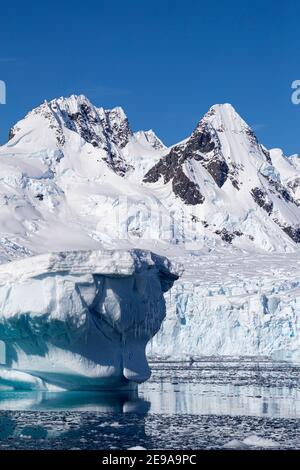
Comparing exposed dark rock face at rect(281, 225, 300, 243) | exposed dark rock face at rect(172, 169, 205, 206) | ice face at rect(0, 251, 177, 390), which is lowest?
ice face at rect(0, 251, 177, 390)

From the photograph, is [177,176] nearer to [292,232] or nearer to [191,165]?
[191,165]

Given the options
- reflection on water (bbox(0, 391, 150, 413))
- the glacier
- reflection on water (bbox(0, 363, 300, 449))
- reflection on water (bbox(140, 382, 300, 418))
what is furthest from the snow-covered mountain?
reflection on water (bbox(0, 391, 150, 413))

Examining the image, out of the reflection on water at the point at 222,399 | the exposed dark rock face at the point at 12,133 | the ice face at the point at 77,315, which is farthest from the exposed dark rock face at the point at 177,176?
the ice face at the point at 77,315

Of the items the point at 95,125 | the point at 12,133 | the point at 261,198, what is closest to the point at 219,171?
the point at 261,198

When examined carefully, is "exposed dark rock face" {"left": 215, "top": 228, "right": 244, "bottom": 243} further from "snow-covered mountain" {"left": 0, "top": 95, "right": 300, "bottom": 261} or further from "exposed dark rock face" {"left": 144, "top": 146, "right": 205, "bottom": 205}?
"exposed dark rock face" {"left": 144, "top": 146, "right": 205, "bottom": 205}

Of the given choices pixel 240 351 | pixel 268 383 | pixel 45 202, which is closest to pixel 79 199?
pixel 45 202
